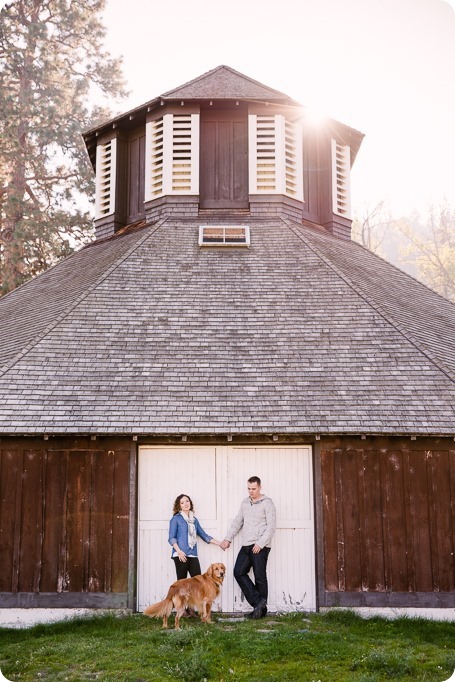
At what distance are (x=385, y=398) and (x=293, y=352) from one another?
5.19 feet

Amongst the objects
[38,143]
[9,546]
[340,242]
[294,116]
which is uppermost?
[38,143]

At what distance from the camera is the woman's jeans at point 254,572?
8875 millimetres

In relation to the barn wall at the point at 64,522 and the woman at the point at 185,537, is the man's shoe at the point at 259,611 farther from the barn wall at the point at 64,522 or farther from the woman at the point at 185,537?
the barn wall at the point at 64,522

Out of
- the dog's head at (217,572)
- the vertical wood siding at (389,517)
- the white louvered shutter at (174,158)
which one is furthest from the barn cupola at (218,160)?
the dog's head at (217,572)

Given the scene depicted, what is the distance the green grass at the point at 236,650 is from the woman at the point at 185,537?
0.68 meters

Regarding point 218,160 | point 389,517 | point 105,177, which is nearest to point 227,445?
point 389,517

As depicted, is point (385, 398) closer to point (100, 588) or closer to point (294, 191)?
point (100, 588)

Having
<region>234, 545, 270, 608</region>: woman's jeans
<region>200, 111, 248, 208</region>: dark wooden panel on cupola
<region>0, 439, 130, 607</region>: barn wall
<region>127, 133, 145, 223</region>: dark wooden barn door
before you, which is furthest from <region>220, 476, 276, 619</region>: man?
<region>127, 133, 145, 223</region>: dark wooden barn door

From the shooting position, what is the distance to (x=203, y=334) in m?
10.6

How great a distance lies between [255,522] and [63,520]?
264cm

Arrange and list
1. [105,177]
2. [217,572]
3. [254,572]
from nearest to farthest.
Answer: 1. [217,572]
2. [254,572]
3. [105,177]

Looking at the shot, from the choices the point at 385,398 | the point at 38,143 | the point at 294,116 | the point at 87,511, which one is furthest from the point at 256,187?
the point at 38,143

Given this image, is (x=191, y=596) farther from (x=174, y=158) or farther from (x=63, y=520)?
(x=174, y=158)

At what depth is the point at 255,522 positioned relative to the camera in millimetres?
8977
